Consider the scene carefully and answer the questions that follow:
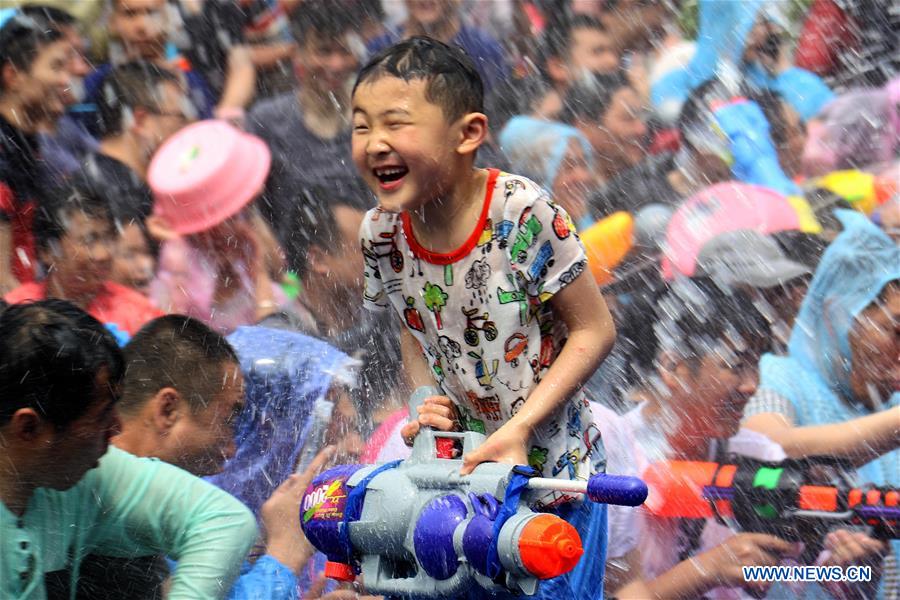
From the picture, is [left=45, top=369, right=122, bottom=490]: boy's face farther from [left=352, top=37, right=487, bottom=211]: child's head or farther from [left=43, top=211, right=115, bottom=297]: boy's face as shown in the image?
[left=43, top=211, right=115, bottom=297]: boy's face

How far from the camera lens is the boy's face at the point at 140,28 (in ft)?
17.8

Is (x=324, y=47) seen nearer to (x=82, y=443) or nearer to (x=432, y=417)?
(x=82, y=443)

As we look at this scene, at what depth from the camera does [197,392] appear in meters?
3.46

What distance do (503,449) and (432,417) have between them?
157 millimetres

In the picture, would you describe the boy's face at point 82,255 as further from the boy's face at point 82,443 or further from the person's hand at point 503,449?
the person's hand at point 503,449

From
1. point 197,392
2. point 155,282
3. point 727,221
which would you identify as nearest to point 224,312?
point 155,282

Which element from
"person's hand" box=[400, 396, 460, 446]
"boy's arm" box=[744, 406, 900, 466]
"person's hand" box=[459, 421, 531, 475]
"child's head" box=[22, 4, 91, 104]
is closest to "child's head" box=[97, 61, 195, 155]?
"child's head" box=[22, 4, 91, 104]

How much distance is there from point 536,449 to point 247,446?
1541mm

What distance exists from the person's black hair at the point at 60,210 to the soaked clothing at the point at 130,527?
198 centimetres

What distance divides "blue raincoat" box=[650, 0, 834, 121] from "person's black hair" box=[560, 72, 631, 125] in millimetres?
163

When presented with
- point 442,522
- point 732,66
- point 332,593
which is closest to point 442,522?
point 442,522

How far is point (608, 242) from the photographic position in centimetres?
434

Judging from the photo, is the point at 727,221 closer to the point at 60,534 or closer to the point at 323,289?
the point at 323,289

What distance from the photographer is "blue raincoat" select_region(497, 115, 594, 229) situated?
15.3ft
